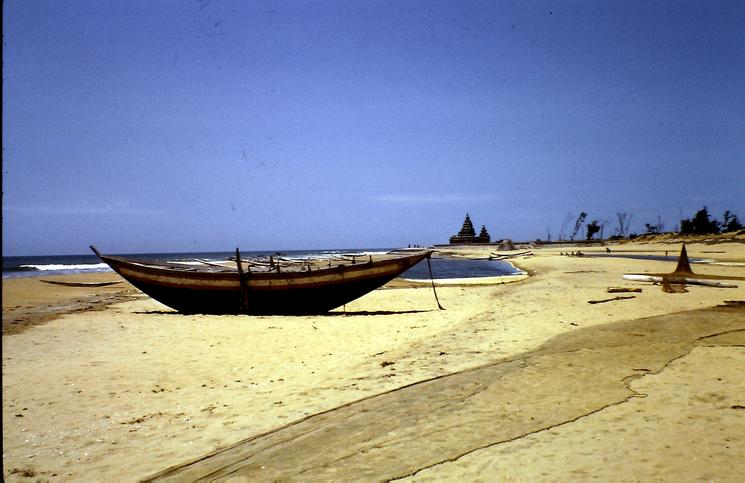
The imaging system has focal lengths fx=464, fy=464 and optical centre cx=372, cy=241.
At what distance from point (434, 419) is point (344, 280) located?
892cm

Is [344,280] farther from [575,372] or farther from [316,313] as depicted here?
[575,372]

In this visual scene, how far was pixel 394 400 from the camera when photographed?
18.3 ft

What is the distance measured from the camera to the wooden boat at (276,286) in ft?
44.8

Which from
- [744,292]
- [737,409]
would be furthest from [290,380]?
[744,292]

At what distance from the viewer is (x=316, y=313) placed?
1408 cm

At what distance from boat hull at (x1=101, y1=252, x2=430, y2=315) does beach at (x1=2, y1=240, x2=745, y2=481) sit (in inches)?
110

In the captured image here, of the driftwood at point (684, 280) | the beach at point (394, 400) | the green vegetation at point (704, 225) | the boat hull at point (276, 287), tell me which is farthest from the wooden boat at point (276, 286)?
the green vegetation at point (704, 225)

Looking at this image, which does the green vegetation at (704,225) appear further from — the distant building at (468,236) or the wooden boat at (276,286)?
the wooden boat at (276,286)

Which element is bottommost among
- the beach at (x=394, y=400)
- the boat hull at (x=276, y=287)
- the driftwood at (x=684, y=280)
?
the beach at (x=394, y=400)

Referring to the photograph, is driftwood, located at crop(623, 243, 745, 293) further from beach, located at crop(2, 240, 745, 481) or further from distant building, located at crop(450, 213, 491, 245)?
distant building, located at crop(450, 213, 491, 245)

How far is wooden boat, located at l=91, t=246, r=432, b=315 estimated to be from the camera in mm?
13648

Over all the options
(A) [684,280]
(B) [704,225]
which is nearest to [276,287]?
(A) [684,280]

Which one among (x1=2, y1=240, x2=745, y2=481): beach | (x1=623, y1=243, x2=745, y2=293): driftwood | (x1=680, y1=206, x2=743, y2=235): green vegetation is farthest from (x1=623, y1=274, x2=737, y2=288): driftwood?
(x1=680, y1=206, x2=743, y2=235): green vegetation

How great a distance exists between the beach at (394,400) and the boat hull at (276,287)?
9.20ft
